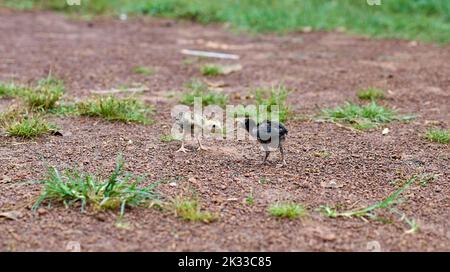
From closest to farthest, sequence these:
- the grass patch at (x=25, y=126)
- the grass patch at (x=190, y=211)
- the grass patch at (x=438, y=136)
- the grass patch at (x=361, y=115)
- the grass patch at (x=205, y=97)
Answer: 1. the grass patch at (x=190, y=211)
2. the grass patch at (x=25, y=126)
3. the grass patch at (x=438, y=136)
4. the grass patch at (x=361, y=115)
5. the grass patch at (x=205, y=97)

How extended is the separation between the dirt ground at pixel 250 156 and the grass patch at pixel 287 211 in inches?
1.7

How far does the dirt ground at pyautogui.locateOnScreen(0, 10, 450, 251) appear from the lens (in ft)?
11.2

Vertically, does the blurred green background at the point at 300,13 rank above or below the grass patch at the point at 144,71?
above

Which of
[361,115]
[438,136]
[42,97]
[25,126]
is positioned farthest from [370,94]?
[25,126]

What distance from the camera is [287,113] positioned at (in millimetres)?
5754

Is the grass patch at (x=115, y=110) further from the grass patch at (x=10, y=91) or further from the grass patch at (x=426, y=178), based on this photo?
the grass patch at (x=426, y=178)

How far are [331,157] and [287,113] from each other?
1.14m

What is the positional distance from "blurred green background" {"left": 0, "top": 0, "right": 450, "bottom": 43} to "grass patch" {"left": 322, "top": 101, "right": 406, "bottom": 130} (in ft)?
12.7

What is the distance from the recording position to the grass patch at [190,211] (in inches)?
139

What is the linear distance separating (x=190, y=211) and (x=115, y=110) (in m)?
2.21

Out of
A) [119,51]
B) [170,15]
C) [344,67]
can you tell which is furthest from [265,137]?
[170,15]

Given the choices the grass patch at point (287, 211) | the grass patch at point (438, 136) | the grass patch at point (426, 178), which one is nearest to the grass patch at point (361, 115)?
the grass patch at point (438, 136)

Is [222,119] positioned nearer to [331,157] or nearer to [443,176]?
[331,157]

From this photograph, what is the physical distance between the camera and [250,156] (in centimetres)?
468
